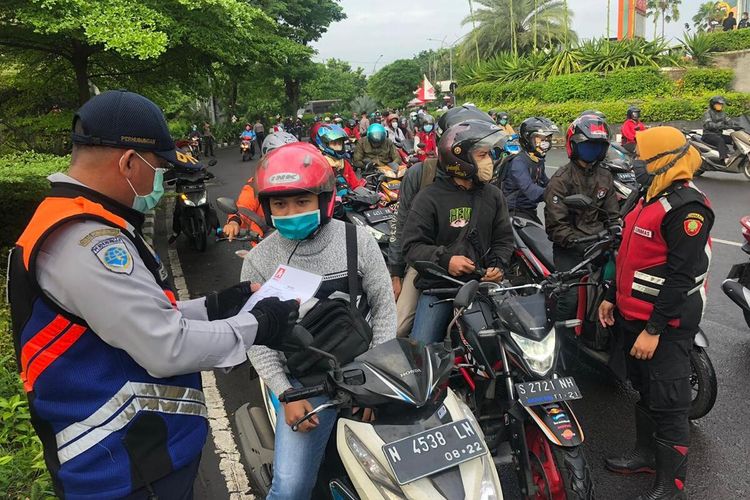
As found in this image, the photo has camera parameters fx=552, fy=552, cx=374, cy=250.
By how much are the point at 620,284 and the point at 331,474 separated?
71.3 inches

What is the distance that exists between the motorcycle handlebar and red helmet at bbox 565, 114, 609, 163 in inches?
121

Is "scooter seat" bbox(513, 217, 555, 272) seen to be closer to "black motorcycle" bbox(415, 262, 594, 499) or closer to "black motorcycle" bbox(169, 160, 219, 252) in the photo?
"black motorcycle" bbox(415, 262, 594, 499)

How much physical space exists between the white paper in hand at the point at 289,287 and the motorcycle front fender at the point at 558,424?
1.21 meters

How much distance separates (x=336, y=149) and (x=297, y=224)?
4.40 m

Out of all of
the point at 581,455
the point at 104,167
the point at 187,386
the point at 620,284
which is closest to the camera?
the point at 104,167

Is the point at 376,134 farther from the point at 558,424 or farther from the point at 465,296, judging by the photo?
the point at 558,424

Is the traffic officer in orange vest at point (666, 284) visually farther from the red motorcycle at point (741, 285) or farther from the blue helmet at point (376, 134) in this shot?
the blue helmet at point (376, 134)

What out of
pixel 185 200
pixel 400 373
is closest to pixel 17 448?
pixel 400 373

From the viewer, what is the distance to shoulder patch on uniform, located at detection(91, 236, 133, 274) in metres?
1.55

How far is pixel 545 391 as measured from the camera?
250 centimetres

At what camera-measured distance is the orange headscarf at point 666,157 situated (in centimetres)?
270

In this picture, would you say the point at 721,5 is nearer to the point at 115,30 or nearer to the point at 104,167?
the point at 115,30

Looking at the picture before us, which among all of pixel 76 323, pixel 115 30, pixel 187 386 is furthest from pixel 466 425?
pixel 115 30

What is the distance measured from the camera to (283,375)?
2.40 meters
